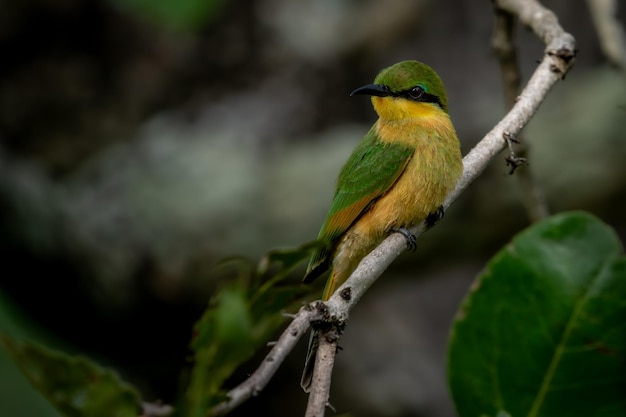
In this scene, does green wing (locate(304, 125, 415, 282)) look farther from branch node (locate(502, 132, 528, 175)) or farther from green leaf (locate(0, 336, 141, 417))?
green leaf (locate(0, 336, 141, 417))

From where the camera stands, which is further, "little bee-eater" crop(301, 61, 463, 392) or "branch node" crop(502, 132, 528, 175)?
"little bee-eater" crop(301, 61, 463, 392)

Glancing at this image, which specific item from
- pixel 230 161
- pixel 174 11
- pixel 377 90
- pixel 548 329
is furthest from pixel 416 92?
pixel 230 161

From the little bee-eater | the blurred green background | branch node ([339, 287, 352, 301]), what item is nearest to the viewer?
branch node ([339, 287, 352, 301])

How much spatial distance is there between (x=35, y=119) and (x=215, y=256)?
5.53 feet

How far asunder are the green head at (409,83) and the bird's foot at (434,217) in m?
0.46

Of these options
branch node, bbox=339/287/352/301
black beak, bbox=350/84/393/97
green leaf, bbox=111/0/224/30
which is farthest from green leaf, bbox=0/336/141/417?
green leaf, bbox=111/0/224/30

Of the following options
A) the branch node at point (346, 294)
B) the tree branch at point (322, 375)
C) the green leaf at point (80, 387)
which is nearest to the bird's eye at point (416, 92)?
the branch node at point (346, 294)

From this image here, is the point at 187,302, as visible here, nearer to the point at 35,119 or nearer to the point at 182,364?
the point at 182,364

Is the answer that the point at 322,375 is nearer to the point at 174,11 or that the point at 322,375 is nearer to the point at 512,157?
the point at 512,157

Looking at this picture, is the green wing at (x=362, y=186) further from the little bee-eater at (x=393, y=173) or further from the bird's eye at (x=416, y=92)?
the bird's eye at (x=416, y=92)

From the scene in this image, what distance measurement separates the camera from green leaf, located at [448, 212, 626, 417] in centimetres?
150

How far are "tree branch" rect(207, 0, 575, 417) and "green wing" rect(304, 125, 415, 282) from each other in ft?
0.68

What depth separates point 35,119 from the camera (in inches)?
190

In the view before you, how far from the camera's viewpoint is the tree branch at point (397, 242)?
1172 millimetres
